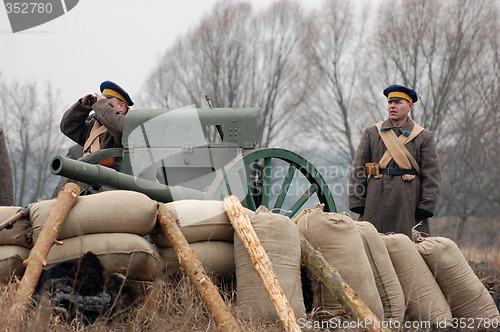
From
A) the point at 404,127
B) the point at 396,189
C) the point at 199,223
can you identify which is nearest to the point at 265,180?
the point at 396,189

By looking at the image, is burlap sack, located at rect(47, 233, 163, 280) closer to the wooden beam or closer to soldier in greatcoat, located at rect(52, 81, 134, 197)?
the wooden beam

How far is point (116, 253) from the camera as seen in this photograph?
13.1 ft

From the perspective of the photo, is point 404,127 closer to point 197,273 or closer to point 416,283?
point 416,283

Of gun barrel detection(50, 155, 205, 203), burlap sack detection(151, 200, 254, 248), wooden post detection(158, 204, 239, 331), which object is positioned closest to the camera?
wooden post detection(158, 204, 239, 331)

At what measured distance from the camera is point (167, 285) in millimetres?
4086

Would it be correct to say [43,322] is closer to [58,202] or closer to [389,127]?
[58,202]

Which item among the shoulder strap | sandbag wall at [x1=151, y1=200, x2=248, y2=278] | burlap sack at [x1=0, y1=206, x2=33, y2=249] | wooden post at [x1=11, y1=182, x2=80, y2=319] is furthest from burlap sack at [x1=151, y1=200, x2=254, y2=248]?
the shoulder strap

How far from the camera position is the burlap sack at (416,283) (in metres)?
4.62

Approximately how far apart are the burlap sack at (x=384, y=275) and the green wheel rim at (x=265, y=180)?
1264 mm

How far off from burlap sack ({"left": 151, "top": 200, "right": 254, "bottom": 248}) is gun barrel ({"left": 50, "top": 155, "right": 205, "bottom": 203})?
0.84m

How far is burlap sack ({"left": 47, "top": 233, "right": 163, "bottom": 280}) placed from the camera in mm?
3965

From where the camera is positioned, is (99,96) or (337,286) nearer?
(337,286)

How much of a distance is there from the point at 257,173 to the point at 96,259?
246 cm

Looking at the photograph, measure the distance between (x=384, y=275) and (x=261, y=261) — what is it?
3.13 feet
